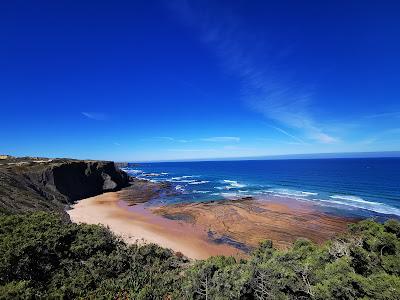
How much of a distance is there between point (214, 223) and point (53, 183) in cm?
3332

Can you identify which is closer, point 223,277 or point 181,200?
point 223,277

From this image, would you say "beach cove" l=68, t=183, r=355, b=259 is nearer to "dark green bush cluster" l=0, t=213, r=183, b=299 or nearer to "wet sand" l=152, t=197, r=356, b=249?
"wet sand" l=152, t=197, r=356, b=249

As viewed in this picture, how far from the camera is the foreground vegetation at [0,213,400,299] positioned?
30.5 ft

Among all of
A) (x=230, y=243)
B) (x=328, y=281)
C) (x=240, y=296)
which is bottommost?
Result: (x=230, y=243)

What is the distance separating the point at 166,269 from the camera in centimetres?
1512

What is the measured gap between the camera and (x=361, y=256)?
12078 mm

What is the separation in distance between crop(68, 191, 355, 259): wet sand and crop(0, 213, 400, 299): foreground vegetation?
1050 cm

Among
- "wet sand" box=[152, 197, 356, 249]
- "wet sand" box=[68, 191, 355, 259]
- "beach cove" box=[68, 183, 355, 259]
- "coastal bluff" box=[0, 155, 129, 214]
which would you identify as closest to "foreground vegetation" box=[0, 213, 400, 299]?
"wet sand" box=[68, 191, 355, 259]

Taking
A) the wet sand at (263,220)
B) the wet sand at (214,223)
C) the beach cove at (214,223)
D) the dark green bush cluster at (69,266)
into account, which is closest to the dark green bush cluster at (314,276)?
the dark green bush cluster at (69,266)

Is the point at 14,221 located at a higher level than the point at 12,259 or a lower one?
higher

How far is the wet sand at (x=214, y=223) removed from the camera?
2892 cm

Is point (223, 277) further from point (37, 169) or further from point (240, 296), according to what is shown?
point (37, 169)

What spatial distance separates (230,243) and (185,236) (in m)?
5.72

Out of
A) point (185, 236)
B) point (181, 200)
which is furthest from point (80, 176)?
point (185, 236)
